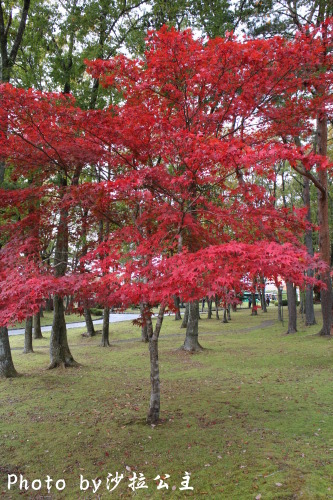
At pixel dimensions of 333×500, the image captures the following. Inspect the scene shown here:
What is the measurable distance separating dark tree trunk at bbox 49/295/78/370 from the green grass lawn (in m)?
0.47

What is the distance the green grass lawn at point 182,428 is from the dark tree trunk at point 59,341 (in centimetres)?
47

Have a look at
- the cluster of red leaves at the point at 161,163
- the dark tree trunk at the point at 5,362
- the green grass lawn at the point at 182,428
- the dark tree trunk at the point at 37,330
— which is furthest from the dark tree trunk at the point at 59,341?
the dark tree trunk at the point at 37,330

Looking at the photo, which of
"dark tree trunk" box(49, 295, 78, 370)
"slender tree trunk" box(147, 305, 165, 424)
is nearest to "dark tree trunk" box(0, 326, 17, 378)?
"dark tree trunk" box(49, 295, 78, 370)

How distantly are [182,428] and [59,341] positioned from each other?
20.3 ft

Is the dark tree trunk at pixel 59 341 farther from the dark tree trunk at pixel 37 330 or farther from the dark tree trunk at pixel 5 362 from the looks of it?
the dark tree trunk at pixel 37 330

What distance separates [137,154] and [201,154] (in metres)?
1.49

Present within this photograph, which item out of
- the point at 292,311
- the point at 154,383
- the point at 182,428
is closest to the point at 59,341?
the point at 154,383

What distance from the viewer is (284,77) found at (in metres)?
6.55

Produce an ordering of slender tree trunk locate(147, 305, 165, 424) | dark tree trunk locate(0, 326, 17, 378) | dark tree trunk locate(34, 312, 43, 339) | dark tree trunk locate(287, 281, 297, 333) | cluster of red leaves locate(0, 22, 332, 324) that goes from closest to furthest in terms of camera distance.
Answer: cluster of red leaves locate(0, 22, 332, 324) < slender tree trunk locate(147, 305, 165, 424) < dark tree trunk locate(0, 326, 17, 378) < dark tree trunk locate(287, 281, 297, 333) < dark tree trunk locate(34, 312, 43, 339)

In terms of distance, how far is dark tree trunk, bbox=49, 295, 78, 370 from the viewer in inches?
415

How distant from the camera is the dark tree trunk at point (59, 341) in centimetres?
1054

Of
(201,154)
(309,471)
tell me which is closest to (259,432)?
(309,471)

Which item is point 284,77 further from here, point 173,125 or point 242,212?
point 242,212

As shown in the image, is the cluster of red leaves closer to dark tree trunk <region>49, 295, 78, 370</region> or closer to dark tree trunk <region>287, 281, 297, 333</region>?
dark tree trunk <region>49, 295, 78, 370</region>
